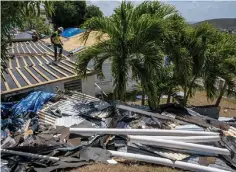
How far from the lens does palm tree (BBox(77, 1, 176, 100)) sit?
27.3ft

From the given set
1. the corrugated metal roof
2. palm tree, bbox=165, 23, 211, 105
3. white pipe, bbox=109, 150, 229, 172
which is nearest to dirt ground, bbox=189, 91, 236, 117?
palm tree, bbox=165, 23, 211, 105

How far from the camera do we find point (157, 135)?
6.46 meters

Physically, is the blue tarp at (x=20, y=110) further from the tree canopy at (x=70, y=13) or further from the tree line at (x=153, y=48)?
the tree canopy at (x=70, y=13)

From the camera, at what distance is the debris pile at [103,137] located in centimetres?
561

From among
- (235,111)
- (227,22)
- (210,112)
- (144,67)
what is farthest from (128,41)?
(227,22)

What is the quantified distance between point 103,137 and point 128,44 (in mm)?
3231

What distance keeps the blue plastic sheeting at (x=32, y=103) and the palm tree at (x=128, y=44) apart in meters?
1.76

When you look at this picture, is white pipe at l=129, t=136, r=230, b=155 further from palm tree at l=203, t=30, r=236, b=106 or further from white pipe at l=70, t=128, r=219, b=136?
palm tree at l=203, t=30, r=236, b=106

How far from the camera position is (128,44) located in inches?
331

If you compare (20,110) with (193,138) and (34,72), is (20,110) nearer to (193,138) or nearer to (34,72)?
(34,72)

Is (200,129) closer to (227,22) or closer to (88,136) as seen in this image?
(88,136)

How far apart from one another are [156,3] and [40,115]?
5384 millimetres

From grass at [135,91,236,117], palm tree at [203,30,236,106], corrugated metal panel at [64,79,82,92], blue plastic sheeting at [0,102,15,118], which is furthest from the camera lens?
grass at [135,91,236,117]

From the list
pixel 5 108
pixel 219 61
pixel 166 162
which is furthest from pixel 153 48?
pixel 5 108
